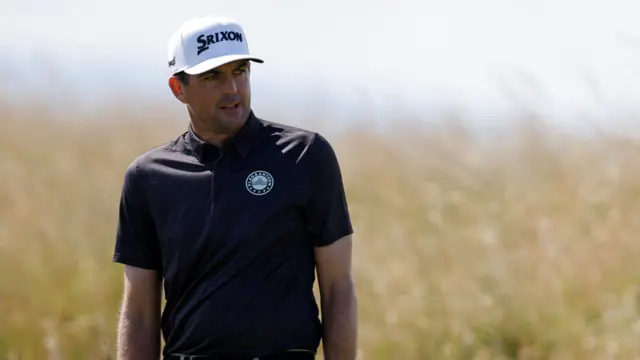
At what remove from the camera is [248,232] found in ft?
12.7

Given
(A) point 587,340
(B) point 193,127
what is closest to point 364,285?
(A) point 587,340

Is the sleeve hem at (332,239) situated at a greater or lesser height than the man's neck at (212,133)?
lesser

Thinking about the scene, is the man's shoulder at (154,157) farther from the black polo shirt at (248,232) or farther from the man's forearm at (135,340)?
the man's forearm at (135,340)

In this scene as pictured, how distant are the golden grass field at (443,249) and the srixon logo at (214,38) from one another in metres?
2.74

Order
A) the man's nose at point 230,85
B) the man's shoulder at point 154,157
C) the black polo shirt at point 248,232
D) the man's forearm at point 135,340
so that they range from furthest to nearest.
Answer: the man's forearm at point 135,340, the man's shoulder at point 154,157, the man's nose at point 230,85, the black polo shirt at point 248,232

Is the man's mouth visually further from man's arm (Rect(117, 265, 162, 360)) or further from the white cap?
man's arm (Rect(117, 265, 162, 360))

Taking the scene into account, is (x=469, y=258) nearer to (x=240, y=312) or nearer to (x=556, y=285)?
(x=556, y=285)

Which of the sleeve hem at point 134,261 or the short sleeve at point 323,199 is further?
the sleeve hem at point 134,261

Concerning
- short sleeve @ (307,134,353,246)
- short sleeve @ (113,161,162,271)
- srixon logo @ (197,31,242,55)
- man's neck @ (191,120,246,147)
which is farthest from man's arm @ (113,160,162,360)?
short sleeve @ (307,134,353,246)

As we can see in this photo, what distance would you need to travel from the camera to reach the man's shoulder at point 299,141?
12.9ft

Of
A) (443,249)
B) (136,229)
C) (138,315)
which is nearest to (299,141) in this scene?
(136,229)

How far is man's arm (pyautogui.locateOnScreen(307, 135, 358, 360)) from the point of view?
3932 millimetres

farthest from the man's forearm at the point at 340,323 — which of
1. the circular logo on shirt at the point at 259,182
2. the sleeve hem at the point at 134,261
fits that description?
the sleeve hem at the point at 134,261

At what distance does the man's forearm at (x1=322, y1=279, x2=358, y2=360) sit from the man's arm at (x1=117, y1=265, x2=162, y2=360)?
25.8 inches
